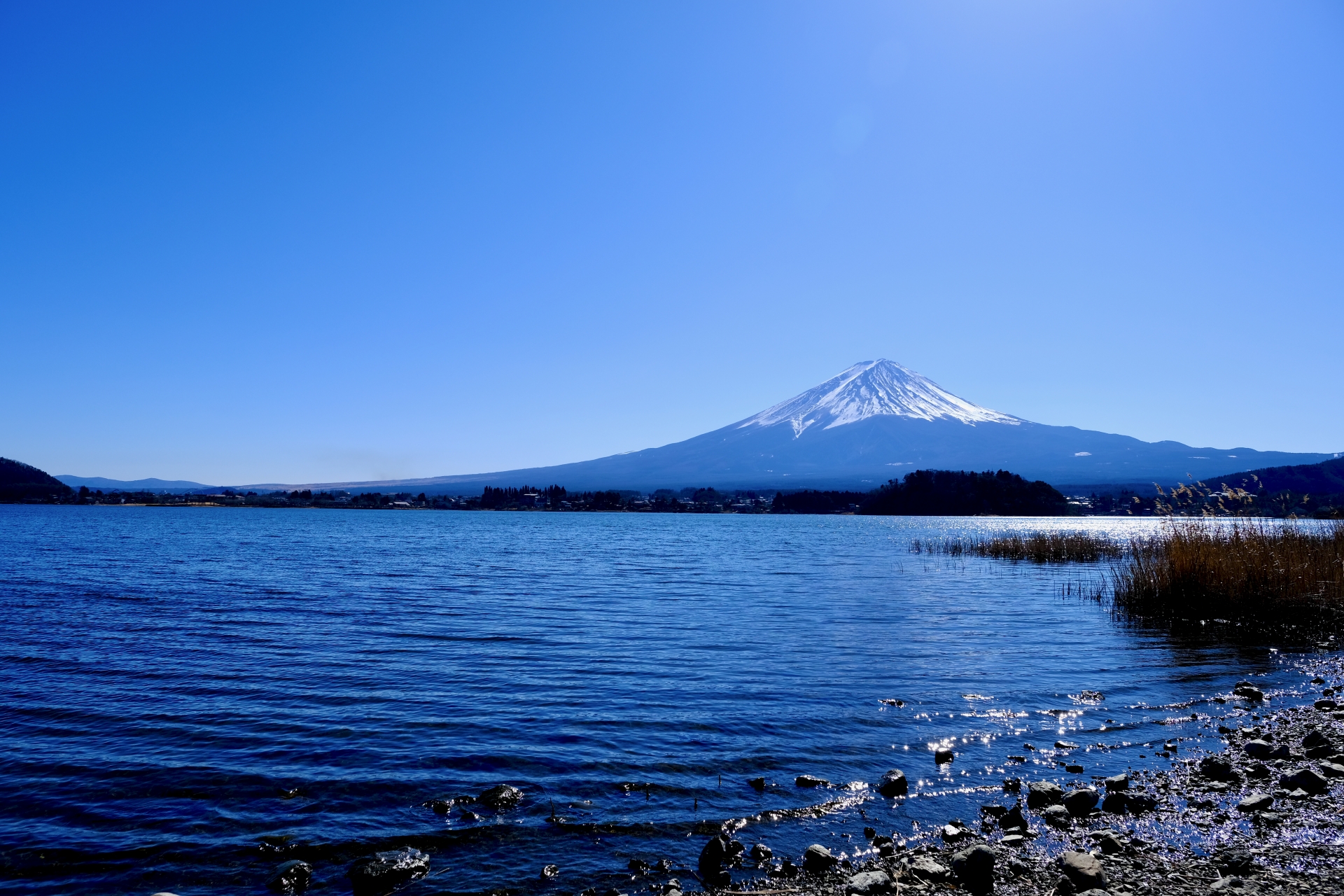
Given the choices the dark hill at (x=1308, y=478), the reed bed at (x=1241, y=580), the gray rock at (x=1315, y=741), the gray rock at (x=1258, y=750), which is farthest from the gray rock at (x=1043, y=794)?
the dark hill at (x=1308, y=478)

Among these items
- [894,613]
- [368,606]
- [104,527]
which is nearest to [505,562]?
[368,606]

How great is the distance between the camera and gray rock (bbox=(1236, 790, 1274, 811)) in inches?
303

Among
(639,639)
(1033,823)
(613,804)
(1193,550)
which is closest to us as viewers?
(1033,823)

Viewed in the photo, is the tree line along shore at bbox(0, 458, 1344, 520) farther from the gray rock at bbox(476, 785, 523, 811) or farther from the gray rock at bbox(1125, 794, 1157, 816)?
the gray rock at bbox(476, 785, 523, 811)

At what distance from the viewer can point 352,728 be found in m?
10.6

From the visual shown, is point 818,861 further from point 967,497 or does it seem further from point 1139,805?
point 967,497

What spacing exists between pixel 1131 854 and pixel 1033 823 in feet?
3.15

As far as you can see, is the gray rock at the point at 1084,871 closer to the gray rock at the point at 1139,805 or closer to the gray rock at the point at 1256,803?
the gray rock at the point at 1139,805

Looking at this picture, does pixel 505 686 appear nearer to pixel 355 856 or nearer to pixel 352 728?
pixel 352 728

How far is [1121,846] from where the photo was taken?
6785 millimetres

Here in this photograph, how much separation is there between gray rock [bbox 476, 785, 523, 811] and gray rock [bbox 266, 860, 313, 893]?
73.4 inches

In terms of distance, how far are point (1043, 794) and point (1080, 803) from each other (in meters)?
0.40

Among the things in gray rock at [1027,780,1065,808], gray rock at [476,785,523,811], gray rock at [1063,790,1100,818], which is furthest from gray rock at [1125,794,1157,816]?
gray rock at [476,785,523,811]

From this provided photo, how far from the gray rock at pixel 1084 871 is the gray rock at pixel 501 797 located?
5259mm
